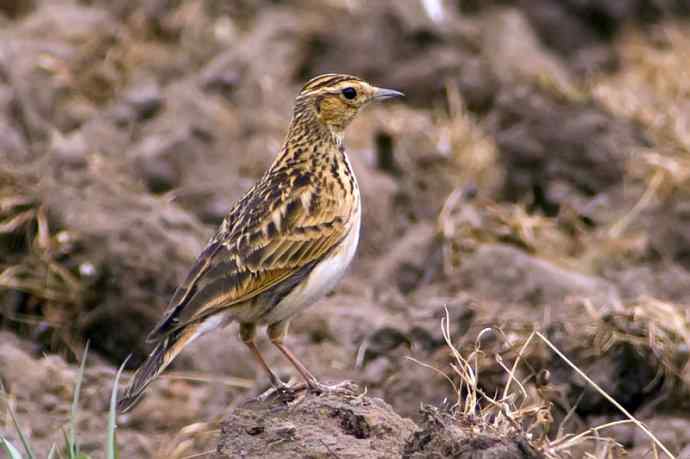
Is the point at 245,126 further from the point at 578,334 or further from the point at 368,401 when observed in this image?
the point at 368,401

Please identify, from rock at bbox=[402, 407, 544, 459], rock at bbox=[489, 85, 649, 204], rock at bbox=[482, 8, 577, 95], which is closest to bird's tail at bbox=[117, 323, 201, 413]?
rock at bbox=[402, 407, 544, 459]

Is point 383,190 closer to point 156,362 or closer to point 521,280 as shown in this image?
point 521,280

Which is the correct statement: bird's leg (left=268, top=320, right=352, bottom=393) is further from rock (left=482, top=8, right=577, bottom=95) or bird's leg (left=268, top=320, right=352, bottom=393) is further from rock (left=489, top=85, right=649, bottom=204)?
rock (left=482, top=8, right=577, bottom=95)

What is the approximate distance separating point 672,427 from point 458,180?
4.14 meters

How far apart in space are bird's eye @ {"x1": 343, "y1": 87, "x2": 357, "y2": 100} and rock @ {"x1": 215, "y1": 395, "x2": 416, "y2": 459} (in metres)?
1.93

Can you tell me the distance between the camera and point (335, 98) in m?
7.74

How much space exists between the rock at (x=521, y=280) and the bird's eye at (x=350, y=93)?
228 centimetres

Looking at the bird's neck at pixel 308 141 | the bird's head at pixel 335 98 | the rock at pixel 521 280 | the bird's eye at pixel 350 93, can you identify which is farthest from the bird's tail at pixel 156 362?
the rock at pixel 521 280

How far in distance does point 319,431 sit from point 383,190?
5.04 m

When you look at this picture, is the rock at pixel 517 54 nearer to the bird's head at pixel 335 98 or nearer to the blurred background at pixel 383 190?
the blurred background at pixel 383 190

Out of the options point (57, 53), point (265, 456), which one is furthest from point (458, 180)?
point (265, 456)

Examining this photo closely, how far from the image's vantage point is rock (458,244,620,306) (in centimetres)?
953

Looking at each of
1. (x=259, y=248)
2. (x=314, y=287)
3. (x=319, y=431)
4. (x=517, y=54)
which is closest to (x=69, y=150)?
(x=259, y=248)

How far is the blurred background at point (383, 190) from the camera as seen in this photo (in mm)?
8266
